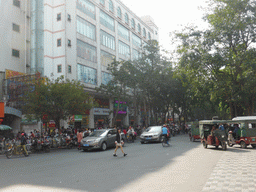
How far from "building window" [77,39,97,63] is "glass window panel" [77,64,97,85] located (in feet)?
4.81

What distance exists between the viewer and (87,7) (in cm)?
3494

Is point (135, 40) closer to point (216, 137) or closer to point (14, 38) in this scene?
point (14, 38)

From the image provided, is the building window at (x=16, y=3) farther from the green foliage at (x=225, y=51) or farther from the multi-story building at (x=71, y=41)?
the green foliage at (x=225, y=51)

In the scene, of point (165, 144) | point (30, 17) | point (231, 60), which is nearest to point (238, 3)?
point (231, 60)

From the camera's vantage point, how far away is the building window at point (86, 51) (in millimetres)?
32378

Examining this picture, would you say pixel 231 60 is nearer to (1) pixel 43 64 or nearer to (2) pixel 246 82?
(2) pixel 246 82

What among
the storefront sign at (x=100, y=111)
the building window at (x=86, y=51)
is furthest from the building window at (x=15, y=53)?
the storefront sign at (x=100, y=111)

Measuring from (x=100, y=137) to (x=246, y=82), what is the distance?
14.1 meters

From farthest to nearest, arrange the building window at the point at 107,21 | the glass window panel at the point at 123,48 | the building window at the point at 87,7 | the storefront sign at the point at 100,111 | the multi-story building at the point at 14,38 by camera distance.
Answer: the glass window panel at the point at 123,48 < the building window at the point at 107,21 < the storefront sign at the point at 100,111 < the building window at the point at 87,7 < the multi-story building at the point at 14,38

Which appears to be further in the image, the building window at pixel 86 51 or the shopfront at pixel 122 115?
the shopfront at pixel 122 115

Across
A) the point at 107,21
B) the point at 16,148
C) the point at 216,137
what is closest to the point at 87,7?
the point at 107,21

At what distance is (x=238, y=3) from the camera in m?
19.7

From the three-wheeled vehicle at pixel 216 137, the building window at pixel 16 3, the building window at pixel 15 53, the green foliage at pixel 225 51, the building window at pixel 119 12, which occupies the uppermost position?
the building window at pixel 119 12

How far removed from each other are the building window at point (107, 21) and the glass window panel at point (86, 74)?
358 inches
